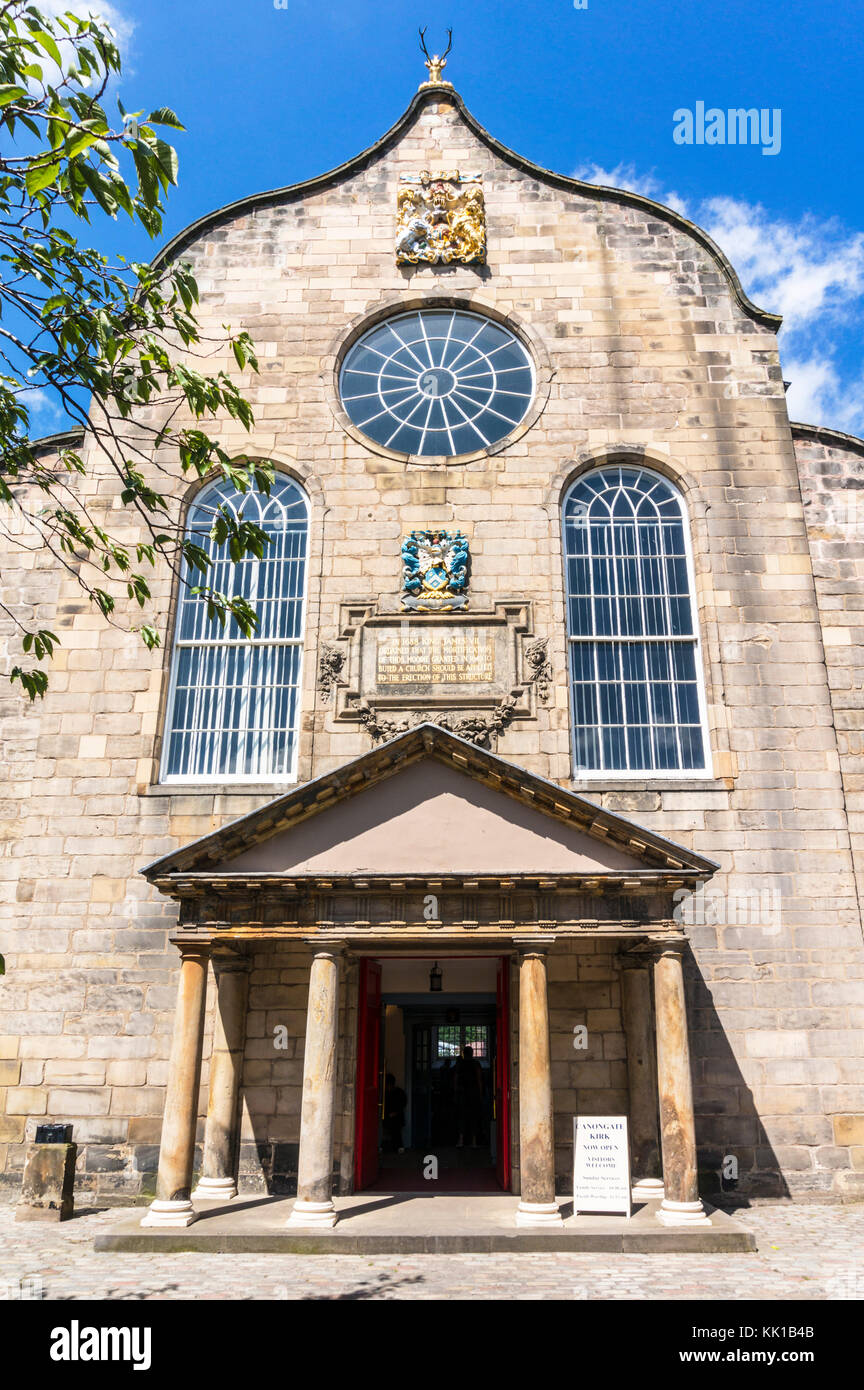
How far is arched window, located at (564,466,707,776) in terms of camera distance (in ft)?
43.0

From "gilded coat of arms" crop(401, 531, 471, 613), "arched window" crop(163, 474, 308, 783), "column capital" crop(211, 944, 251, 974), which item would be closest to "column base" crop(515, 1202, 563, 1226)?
"column capital" crop(211, 944, 251, 974)

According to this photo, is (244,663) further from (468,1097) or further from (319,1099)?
(468,1097)

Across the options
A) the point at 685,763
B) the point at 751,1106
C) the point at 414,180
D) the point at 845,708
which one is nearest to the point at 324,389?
the point at 414,180

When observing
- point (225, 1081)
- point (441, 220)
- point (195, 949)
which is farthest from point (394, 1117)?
point (441, 220)

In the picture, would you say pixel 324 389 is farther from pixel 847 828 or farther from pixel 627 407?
pixel 847 828

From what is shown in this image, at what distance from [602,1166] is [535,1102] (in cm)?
99

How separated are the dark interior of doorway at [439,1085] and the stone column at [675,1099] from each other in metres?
3.72

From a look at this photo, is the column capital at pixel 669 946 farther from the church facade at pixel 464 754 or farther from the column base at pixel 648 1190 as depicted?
the column base at pixel 648 1190

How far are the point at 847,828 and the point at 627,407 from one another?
6.88 metres

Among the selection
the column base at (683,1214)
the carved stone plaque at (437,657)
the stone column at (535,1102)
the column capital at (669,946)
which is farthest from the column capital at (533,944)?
the carved stone plaque at (437,657)

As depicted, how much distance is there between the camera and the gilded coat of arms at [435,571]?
1334cm

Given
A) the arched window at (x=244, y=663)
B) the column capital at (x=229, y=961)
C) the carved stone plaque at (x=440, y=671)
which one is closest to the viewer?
the column capital at (x=229, y=961)

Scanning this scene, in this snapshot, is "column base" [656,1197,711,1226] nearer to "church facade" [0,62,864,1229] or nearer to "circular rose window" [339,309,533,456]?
"church facade" [0,62,864,1229]

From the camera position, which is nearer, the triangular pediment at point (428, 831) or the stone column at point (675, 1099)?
the stone column at point (675, 1099)
